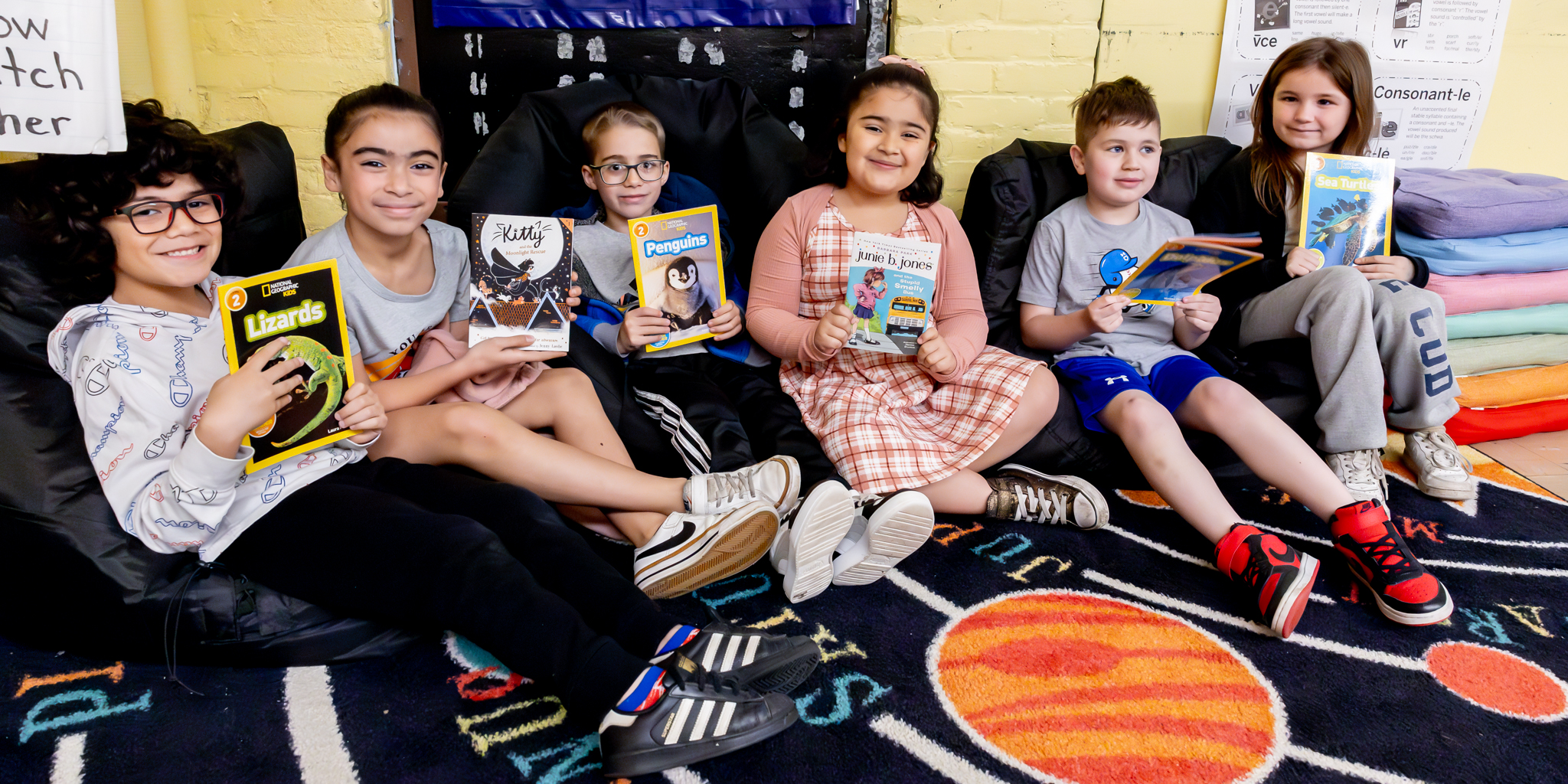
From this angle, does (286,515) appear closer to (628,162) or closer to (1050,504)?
(628,162)

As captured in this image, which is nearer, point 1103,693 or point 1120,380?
point 1103,693

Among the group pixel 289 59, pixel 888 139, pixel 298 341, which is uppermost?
pixel 289 59

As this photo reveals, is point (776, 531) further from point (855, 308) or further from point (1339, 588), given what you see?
point (1339, 588)

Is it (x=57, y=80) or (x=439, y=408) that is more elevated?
(x=57, y=80)

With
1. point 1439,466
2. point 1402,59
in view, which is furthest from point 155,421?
point 1402,59

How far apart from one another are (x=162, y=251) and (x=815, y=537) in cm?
117

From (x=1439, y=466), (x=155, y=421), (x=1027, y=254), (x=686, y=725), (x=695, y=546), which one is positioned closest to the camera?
(x=686, y=725)

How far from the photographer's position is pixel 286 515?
1.44m

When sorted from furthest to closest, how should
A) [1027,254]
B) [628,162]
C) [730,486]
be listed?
1. [1027,254]
2. [628,162]
3. [730,486]

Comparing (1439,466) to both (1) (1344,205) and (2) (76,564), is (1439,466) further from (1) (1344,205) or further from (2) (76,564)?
(2) (76,564)

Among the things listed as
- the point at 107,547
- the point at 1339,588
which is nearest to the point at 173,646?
the point at 107,547

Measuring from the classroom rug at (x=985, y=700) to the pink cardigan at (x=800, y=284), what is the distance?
0.51m

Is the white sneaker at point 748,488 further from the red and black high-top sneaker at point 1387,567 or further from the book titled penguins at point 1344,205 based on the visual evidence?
the book titled penguins at point 1344,205

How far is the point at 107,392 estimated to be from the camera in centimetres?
134
